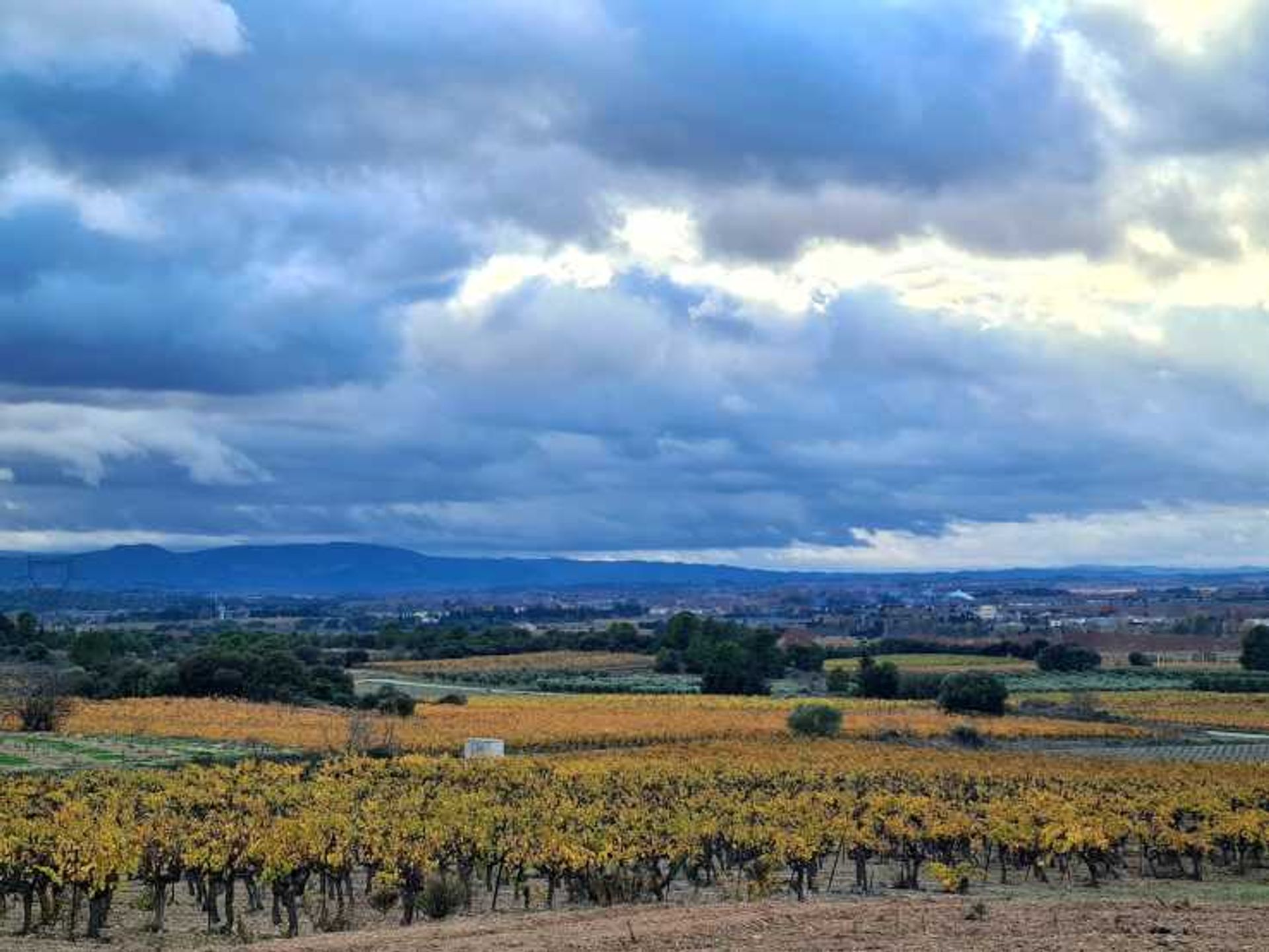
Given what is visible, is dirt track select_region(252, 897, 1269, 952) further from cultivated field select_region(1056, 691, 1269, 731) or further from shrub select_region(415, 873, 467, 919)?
cultivated field select_region(1056, 691, 1269, 731)

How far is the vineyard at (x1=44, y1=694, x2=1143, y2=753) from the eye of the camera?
72.8m

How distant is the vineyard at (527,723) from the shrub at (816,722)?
0.94 metres

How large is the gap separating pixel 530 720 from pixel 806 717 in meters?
15.0

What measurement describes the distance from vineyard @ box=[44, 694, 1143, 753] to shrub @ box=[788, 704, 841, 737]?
0.94m

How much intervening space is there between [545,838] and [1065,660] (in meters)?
127

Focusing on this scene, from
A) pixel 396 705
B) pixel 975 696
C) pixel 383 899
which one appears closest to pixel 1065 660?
pixel 975 696

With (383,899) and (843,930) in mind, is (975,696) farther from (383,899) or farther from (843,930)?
(843,930)

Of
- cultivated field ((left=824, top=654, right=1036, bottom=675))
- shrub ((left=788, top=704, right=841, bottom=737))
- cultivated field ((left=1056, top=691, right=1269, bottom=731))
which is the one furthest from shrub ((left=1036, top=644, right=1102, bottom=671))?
shrub ((left=788, top=704, right=841, bottom=737))

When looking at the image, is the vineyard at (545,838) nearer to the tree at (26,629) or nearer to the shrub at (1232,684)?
the shrub at (1232,684)

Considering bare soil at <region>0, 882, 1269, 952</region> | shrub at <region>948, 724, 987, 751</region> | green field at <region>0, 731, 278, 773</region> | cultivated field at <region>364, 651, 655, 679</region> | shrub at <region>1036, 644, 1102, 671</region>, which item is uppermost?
bare soil at <region>0, 882, 1269, 952</region>

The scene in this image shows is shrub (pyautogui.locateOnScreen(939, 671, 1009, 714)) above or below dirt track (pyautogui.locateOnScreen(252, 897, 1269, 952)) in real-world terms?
below

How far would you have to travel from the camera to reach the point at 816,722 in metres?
82.9

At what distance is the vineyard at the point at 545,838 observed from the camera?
→ 28.0 metres

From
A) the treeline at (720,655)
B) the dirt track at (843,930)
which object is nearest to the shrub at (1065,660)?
the treeline at (720,655)
